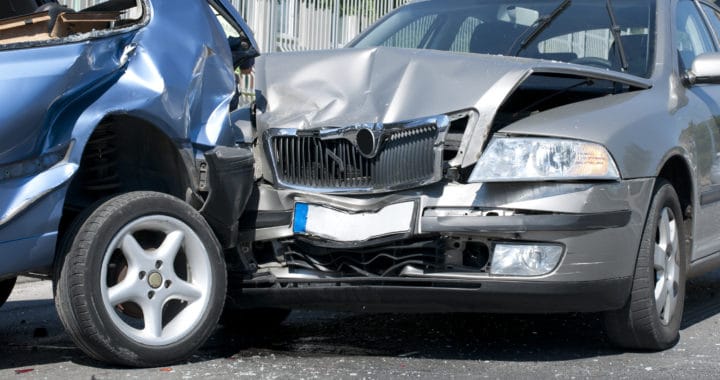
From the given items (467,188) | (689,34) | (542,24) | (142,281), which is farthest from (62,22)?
(689,34)

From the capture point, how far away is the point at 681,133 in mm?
5332

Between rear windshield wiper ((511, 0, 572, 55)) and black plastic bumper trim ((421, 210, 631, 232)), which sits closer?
black plastic bumper trim ((421, 210, 631, 232))

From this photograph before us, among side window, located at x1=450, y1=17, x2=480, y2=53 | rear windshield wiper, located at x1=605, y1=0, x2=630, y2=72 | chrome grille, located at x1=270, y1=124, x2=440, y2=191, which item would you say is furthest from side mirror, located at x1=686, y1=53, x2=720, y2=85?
chrome grille, located at x1=270, y1=124, x2=440, y2=191

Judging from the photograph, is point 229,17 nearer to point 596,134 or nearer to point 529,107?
point 529,107

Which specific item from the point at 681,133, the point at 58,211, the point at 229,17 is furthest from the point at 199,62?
the point at 681,133

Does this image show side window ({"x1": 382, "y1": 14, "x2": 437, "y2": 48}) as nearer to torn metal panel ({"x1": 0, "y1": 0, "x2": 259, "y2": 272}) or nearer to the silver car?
the silver car

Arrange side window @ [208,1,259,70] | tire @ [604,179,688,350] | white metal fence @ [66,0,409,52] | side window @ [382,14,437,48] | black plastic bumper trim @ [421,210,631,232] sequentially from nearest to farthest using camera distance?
black plastic bumper trim @ [421,210,631,232] → tire @ [604,179,688,350] → side window @ [208,1,259,70] → side window @ [382,14,437,48] → white metal fence @ [66,0,409,52]

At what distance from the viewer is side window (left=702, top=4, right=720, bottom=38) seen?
6913mm

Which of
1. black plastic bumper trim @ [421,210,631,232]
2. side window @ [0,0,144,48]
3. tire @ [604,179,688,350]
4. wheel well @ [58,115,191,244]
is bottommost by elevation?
tire @ [604,179,688,350]

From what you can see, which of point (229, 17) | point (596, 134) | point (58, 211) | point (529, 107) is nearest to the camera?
point (58, 211)

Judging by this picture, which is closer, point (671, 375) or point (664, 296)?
point (671, 375)

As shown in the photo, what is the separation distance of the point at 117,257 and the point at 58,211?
1.17 ft

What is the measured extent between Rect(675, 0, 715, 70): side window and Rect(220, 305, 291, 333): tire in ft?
7.93

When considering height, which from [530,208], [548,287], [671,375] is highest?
[530,208]
